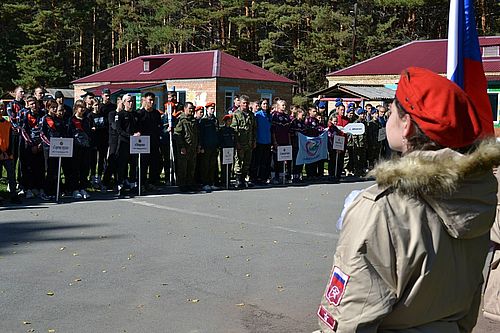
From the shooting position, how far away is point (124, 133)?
15234mm

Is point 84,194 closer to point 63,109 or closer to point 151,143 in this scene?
point 63,109

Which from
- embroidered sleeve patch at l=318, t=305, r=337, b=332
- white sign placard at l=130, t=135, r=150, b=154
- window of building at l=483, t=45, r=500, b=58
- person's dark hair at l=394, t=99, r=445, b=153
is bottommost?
embroidered sleeve patch at l=318, t=305, r=337, b=332

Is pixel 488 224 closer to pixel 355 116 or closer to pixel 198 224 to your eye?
pixel 198 224

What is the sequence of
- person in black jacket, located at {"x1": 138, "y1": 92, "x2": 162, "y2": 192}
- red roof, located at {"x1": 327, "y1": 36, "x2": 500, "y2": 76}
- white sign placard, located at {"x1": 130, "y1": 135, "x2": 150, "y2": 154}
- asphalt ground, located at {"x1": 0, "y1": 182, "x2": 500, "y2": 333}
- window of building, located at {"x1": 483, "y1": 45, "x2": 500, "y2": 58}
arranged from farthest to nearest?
red roof, located at {"x1": 327, "y1": 36, "x2": 500, "y2": 76}
window of building, located at {"x1": 483, "y1": 45, "x2": 500, "y2": 58}
person in black jacket, located at {"x1": 138, "y1": 92, "x2": 162, "y2": 192}
white sign placard, located at {"x1": 130, "y1": 135, "x2": 150, "y2": 154}
asphalt ground, located at {"x1": 0, "y1": 182, "x2": 500, "y2": 333}

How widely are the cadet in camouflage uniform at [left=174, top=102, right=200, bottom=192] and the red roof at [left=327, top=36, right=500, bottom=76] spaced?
3134 centimetres

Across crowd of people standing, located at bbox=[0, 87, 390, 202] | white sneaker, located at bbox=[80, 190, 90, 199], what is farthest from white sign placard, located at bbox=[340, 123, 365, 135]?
white sneaker, located at bbox=[80, 190, 90, 199]

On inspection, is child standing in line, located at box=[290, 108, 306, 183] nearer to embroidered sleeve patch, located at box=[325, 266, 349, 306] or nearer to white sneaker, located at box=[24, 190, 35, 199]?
white sneaker, located at box=[24, 190, 35, 199]

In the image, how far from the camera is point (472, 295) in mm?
2422

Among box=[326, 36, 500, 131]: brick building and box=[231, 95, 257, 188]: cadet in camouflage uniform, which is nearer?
box=[231, 95, 257, 188]: cadet in camouflage uniform

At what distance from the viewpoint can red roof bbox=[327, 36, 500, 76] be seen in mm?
44750

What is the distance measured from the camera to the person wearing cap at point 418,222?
216 centimetres

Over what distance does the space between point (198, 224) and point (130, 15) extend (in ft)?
210

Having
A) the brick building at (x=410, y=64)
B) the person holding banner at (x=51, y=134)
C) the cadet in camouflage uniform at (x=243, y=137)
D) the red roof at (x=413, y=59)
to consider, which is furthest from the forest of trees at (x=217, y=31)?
the person holding banner at (x=51, y=134)

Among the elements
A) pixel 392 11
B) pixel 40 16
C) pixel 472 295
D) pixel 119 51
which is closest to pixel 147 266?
pixel 472 295
